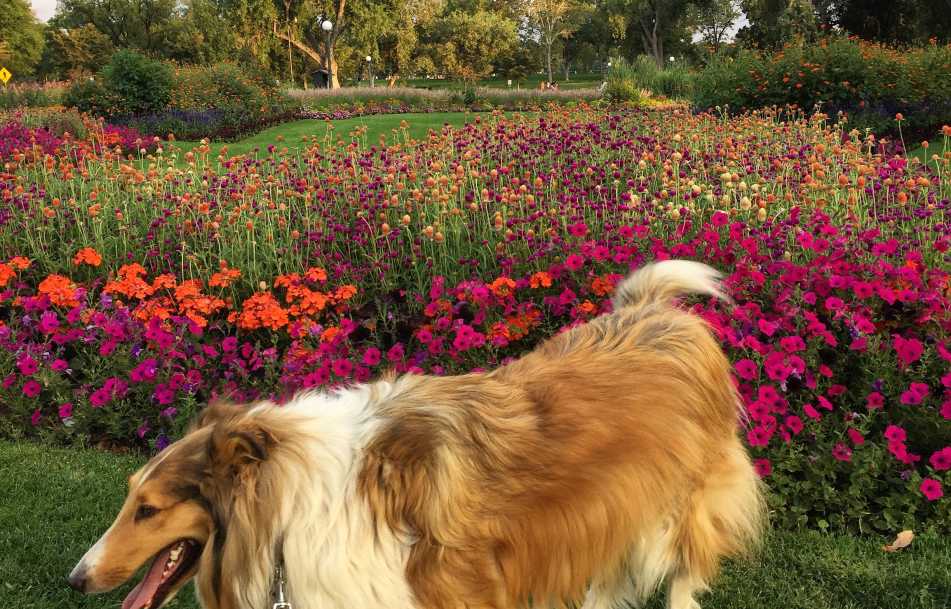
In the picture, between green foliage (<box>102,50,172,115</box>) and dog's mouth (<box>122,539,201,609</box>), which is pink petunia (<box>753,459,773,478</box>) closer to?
dog's mouth (<box>122,539,201,609</box>)

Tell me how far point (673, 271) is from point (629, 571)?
1.32 meters

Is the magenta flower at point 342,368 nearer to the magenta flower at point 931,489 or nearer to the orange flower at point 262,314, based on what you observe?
the orange flower at point 262,314

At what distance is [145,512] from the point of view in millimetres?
2141

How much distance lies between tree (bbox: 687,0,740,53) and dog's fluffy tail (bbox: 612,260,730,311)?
5929 cm

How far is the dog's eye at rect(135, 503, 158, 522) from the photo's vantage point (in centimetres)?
213

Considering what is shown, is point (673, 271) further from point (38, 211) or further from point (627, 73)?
point (627, 73)

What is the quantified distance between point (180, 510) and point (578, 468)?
1.23m

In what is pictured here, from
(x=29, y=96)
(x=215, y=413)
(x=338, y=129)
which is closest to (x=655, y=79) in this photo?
(x=338, y=129)

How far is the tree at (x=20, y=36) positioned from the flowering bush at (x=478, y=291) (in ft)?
217

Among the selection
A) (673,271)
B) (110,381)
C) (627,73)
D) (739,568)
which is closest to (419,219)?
(110,381)

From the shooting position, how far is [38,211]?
652cm

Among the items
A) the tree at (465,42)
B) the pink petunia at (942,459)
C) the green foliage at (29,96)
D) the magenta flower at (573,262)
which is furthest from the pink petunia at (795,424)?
the tree at (465,42)

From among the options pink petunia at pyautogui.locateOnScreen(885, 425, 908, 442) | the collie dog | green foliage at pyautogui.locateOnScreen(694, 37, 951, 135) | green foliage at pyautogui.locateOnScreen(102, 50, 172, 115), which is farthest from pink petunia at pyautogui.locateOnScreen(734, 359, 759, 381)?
green foliage at pyautogui.locateOnScreen(102, 50, 172, 115)

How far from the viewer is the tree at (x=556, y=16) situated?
6291 cm
